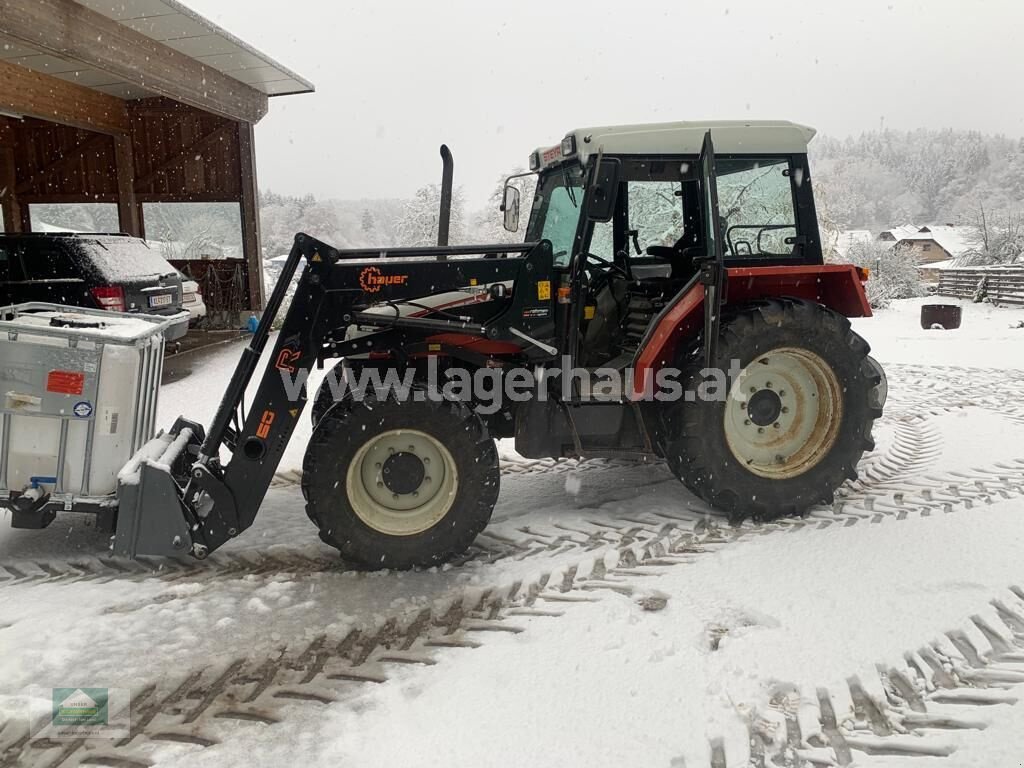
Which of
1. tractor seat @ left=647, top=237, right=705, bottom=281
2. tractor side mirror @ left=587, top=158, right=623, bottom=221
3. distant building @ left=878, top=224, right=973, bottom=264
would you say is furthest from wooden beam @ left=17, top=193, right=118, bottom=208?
distant building @ left=878, top=224, right=973, bottom=264

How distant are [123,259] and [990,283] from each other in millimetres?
22423

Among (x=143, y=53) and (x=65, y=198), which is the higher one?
(x=143, y=53)

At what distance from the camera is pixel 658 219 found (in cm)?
470

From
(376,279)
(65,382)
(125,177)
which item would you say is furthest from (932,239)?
(65,382)

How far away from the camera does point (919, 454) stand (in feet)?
18.6

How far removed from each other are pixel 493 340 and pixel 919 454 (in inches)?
140

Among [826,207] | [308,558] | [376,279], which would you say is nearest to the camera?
[376,279]

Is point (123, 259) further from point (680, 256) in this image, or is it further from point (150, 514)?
point (680, 256)

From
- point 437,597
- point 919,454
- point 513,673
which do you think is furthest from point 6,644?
point 919,454

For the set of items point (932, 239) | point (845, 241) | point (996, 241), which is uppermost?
point (932, 239)

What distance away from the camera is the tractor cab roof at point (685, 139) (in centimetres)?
425

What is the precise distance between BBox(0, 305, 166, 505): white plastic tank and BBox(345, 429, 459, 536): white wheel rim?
1.24m

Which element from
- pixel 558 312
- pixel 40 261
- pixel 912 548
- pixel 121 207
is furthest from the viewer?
pixel 121 207

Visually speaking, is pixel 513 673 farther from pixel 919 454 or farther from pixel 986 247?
pixel 986 247
